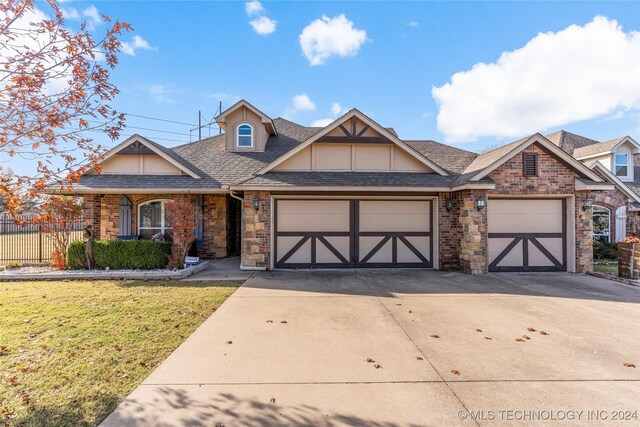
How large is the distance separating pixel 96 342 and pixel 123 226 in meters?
8.50

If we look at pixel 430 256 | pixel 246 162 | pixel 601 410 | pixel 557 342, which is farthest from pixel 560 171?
pixel 246 162

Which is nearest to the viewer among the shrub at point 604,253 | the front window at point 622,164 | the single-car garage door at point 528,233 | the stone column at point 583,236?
the stone column at point 583,236

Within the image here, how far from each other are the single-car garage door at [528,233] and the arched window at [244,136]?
10065 millimetres

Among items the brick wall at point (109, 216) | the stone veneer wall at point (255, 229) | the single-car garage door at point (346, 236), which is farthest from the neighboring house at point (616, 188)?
the brick wall at point (109, 216)

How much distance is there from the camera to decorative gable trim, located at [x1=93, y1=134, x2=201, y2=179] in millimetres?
11539

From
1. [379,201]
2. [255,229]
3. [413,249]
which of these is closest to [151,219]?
[255,229]

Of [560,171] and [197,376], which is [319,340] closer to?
[197,376]

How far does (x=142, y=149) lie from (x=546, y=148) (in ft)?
45.9

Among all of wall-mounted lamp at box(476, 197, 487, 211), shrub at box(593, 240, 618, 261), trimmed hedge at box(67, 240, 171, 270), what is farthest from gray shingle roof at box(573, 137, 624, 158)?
trimmed hedge at box(67, 240, 171, 270)

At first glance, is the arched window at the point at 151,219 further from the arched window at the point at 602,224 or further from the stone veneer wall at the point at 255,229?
the arched window at the point at 602,224

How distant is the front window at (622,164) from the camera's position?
14945 mm

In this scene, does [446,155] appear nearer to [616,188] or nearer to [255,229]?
[616,188]

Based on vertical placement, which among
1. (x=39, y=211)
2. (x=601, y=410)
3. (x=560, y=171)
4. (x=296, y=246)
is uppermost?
(x=560, y=171)

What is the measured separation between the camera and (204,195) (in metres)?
12.2
